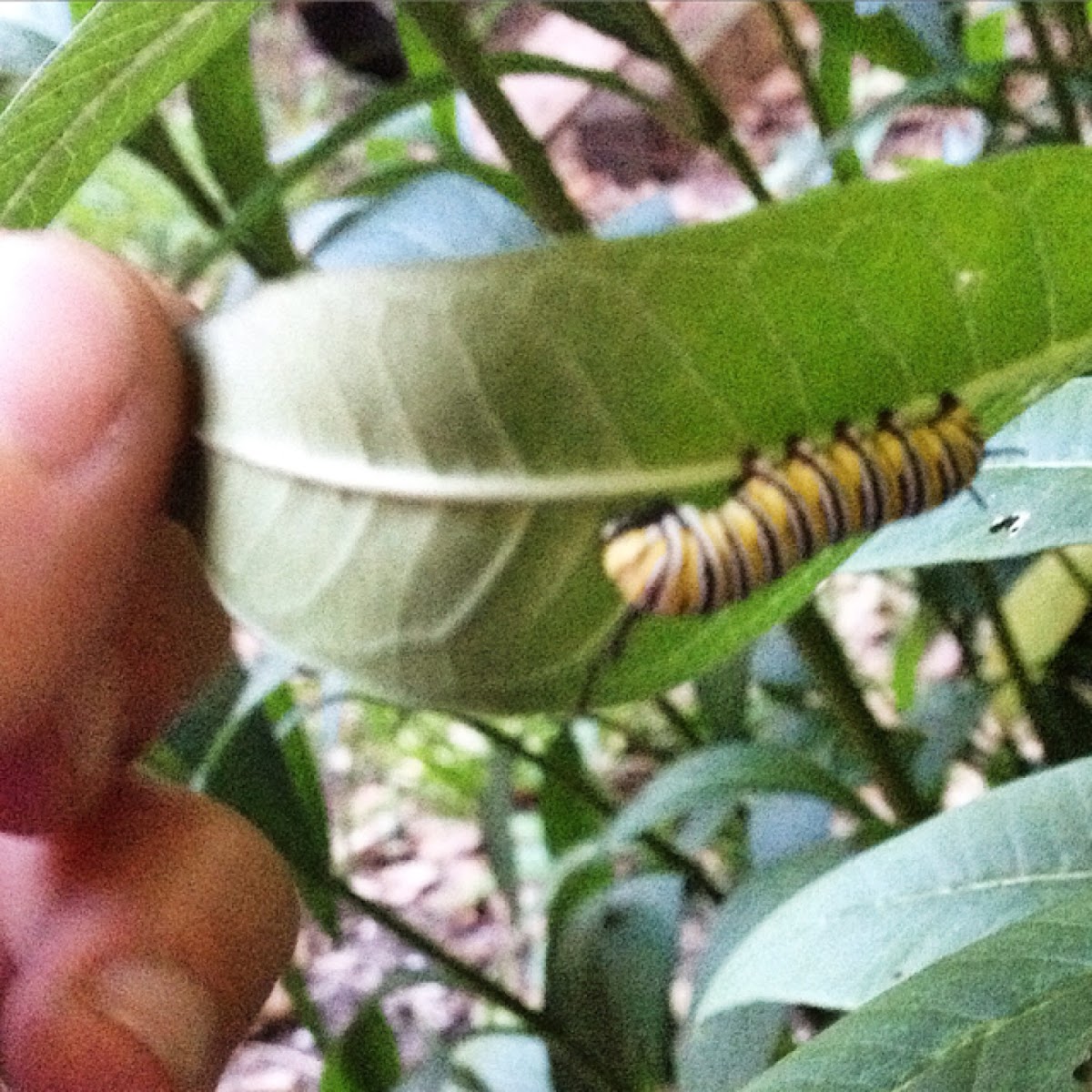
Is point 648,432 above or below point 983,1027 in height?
above

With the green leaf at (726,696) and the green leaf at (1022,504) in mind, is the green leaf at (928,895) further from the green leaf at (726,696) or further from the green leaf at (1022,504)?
Answer: the green leaf at (726,696)

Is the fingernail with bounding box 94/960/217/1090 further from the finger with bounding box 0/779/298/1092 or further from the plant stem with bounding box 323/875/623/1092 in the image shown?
the plant stem with bounding box 323/875/623/1092

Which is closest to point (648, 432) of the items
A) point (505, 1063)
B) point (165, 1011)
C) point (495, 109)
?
point (495, 109)

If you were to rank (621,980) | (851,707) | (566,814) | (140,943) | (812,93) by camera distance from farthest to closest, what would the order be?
(566,814) → (621,980) → (812,93) → (851,707) → (140,943)

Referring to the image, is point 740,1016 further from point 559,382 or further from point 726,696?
point 559,382

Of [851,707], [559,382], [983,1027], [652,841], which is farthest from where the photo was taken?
[652,841]

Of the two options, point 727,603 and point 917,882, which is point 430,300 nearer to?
point 727,603

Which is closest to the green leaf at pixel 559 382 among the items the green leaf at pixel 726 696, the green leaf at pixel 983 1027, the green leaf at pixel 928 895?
the green leaf at pixel 983 1027
